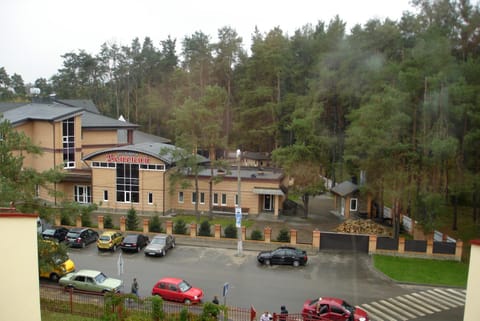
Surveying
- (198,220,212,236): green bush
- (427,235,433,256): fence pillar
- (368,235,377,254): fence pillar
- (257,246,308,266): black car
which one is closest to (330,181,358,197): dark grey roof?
(368,235,377,254): fence pillar

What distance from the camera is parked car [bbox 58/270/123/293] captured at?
1939 centimetres

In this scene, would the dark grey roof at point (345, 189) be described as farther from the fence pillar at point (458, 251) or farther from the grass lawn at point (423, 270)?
the fence pillar at point (458, 251)

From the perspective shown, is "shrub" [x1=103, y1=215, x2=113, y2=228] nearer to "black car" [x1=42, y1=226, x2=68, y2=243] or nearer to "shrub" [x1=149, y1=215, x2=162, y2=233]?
"shrub" [x1=149, y1=215, x2=162, y2=233]

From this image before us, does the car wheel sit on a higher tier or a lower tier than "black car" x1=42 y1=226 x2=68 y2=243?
lower

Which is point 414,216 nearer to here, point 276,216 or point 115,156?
point 276,216

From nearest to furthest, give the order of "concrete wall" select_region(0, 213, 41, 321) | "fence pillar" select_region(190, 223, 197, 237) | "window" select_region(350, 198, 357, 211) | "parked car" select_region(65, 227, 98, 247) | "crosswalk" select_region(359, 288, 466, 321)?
1. "concrete wall" select_region(0, 213, 41, 321)
2. "crosswalk" select_region(359, 288, 466, 321)
3. "parked car" select_region(65, 227, 98, 247)
4. "fence pillar" select_region(190, 223, 197, 237)
5. "window" select_region(350, 198, 357, 211)

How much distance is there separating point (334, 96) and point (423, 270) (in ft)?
96.1

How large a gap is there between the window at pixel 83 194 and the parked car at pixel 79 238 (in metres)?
11.8

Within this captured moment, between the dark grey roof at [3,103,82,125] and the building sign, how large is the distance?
24.7 feet

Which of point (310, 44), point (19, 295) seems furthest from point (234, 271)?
point (310, 44)

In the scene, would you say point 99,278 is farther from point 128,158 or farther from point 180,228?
point 128,158

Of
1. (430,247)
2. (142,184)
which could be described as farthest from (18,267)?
(142,184)

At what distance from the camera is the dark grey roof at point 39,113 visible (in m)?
40.0

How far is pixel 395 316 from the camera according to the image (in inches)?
728
